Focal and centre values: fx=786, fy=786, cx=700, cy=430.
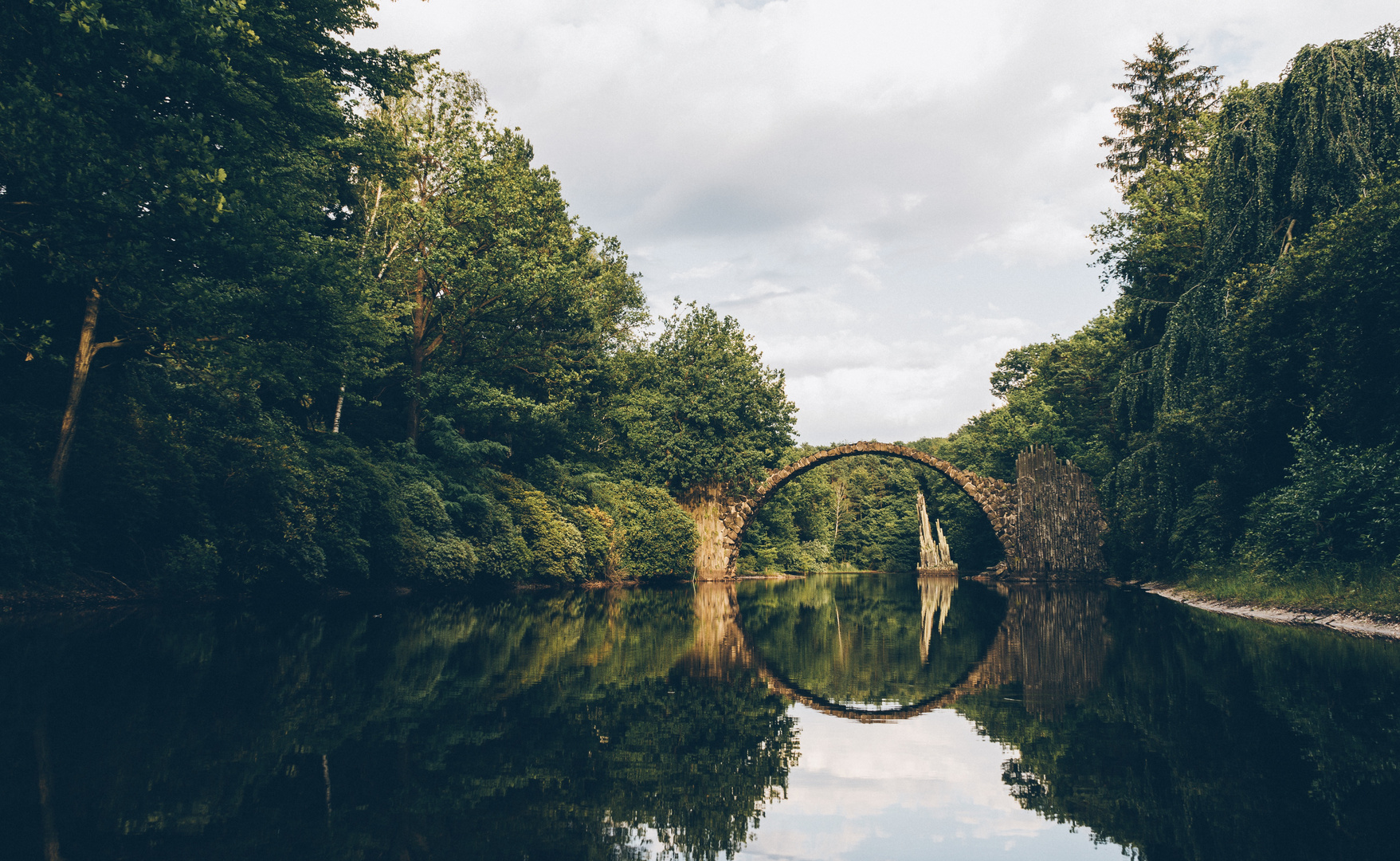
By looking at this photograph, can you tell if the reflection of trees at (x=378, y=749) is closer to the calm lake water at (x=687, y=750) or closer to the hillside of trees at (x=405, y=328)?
the calm lake water at (x=687, y=750)

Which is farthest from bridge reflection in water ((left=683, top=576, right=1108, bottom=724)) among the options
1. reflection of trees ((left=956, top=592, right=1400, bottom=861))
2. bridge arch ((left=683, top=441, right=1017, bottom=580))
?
bridge arch ((left=683, top=441, right=1017, bottom=580))

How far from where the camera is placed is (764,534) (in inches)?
1788

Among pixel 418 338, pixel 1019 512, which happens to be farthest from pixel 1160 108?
pixel 418 338

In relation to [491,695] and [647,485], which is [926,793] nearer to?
[491,695]

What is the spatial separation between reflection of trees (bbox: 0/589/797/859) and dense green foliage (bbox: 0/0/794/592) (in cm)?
533

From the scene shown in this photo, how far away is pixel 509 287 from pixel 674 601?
406 inches

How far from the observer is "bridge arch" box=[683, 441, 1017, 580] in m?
31.8

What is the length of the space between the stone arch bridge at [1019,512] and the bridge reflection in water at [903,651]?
39.5 ft

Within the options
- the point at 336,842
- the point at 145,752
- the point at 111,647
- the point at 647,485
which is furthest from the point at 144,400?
the point at 647,485

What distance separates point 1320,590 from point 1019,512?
2015cm

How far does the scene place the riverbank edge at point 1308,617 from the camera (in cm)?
995

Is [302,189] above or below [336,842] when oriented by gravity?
above

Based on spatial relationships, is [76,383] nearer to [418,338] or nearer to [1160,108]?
[418,338]

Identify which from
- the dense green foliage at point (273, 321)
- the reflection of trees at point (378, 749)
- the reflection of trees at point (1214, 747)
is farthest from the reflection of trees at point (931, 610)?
the dense green foliage at point (273, 321)
